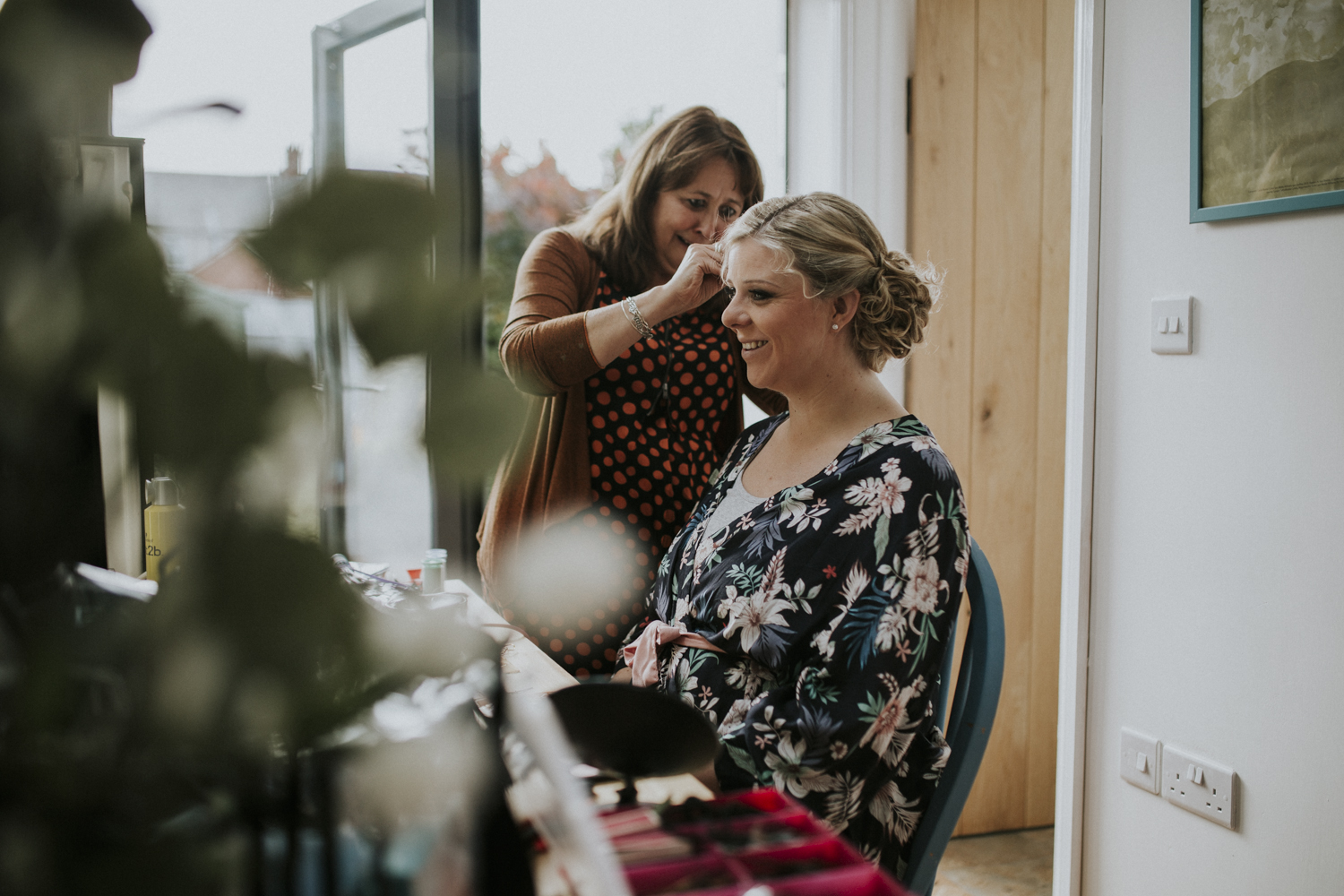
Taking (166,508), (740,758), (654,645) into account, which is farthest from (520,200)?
(166,508)

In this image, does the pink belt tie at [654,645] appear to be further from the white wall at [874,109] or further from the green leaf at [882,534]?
the white wall at [874,109]

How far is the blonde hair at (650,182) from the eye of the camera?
1.72 meters

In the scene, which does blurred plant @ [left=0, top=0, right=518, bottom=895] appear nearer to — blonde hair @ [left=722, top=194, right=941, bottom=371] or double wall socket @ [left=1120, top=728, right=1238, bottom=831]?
blonde hair @ [left=722, top=194, right=941, bottom=371]

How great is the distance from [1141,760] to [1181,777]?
95 millimetres

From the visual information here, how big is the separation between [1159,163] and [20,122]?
1.90m

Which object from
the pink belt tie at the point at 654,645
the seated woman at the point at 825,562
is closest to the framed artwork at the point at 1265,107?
the seated woman at the point at 825,562

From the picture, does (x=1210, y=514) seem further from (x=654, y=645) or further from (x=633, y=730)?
(x=633, y=730)

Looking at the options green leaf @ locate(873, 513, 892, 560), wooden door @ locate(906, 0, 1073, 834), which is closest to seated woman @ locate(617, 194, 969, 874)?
green leaf @ locate(873, 513, 892, 560)

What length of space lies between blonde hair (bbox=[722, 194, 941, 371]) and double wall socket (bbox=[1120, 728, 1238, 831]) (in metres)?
0.95

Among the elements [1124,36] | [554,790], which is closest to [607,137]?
[1124,36]

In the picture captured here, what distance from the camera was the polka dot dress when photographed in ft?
5.59

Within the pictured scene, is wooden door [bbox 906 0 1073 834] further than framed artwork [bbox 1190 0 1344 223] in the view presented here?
Yes

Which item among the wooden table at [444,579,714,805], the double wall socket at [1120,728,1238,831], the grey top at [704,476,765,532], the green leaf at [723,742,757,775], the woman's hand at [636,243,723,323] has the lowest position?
the double wall socket at [1120,728,1238,831]

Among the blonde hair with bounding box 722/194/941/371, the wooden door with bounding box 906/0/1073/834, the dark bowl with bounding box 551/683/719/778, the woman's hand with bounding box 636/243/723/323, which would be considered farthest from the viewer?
the wooden door with bounding box 906/0/1073/834
